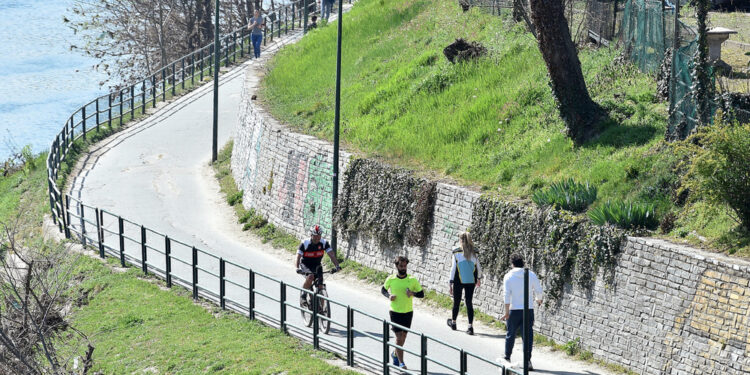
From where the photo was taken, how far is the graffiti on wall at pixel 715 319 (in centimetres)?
1257

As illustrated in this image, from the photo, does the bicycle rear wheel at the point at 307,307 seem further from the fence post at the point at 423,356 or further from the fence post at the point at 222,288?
the fence post at the point at 423,356

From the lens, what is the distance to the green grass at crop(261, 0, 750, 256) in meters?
17.2

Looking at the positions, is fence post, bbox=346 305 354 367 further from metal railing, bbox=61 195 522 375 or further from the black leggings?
the black leggings

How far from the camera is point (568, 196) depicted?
627 inches

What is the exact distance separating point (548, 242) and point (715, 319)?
329 centimetres

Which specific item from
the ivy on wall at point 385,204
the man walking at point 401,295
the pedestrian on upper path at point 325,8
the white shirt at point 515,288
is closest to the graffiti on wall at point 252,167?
the ivy on wall at point 385,204

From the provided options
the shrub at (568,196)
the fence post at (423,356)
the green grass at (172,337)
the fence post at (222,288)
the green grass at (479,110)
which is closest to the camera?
the fence post at (423,356)

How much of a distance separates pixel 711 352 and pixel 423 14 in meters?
20.7

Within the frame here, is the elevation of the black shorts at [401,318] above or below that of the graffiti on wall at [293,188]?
above

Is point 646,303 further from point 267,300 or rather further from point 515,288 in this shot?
point 267,300

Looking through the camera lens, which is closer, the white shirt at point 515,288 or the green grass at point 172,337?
the white shirt at point 515,288

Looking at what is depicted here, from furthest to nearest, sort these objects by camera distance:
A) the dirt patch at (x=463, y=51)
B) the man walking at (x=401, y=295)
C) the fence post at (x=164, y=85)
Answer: the fence post at (x=164, y=85)
the dirt patch at (x=463, y=51)
the man walking at (x=401, y=295)

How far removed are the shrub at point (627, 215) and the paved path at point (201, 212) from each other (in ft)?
6.91

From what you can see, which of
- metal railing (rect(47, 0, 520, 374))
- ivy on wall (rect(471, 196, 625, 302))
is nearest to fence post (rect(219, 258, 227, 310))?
metal railing (rect(47, 0, 520, 374))
